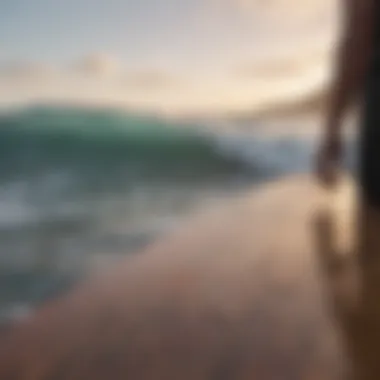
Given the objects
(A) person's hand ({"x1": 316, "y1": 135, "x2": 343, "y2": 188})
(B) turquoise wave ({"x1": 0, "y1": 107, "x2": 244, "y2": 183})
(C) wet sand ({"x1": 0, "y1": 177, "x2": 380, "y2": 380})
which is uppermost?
(B) turquoise wave ({"x1": 0, "y1": 107, "x2": 244, "y2": 183})

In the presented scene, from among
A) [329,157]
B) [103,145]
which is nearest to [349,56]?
[329,157]

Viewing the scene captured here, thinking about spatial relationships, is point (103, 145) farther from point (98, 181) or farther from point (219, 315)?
point (219, 315)

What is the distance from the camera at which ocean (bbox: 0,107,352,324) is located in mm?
1442

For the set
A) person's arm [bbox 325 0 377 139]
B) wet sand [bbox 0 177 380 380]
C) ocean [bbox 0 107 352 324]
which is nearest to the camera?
wet sand [bbox 0 177 380 380]

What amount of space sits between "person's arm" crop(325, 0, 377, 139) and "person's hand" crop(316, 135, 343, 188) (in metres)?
0.01

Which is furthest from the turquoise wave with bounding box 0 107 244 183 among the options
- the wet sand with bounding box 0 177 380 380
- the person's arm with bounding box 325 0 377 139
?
the person's arm with bounding box 325 0 377 139

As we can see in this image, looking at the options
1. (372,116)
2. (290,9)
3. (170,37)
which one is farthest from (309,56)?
(170,37)

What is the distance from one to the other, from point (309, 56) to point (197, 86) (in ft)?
0.98

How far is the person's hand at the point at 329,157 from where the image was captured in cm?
184

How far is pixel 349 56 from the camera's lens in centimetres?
183

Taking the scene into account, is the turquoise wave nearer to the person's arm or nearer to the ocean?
the ocean

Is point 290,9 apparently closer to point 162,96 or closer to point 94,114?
point 162,96

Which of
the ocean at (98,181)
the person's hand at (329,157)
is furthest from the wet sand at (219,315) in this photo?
the person's hand at (329,157)

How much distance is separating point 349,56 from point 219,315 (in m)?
0.91
